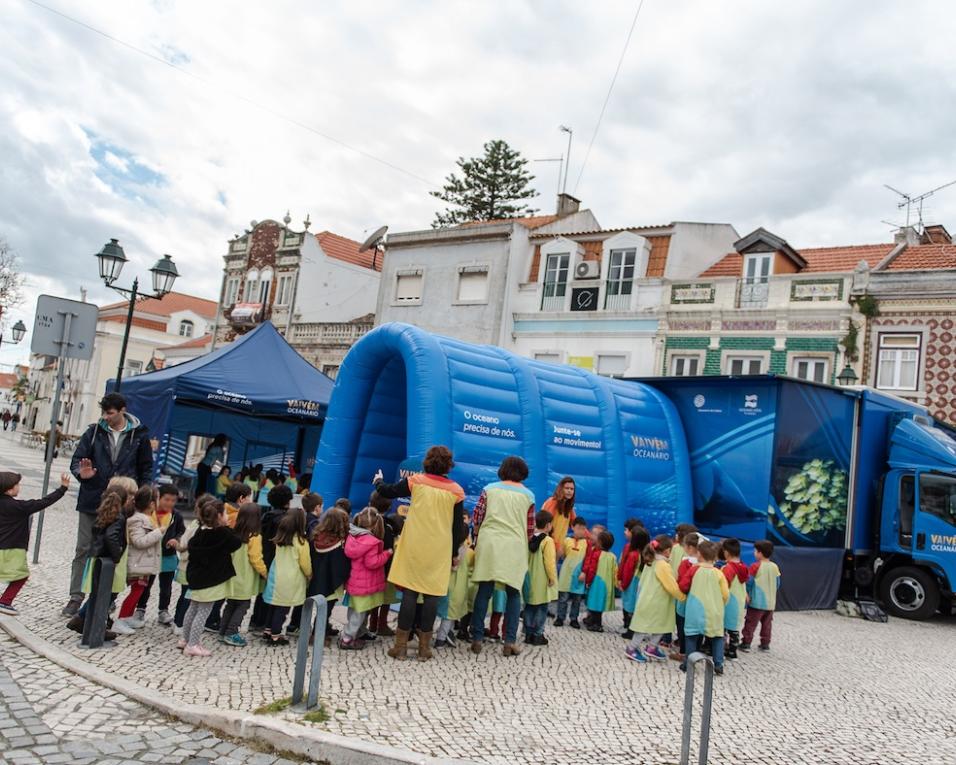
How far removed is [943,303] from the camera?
1969cm

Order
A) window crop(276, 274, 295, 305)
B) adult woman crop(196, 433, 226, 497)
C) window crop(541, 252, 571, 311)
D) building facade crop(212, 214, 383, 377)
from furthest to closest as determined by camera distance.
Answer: window crop(276, 274, 295, 305), building facade crop(212, 214, 383, 377), window crop(541, 252, 571, 311), adult woman crop(196, 433, 226, 497)

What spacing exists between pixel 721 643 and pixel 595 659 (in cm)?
119

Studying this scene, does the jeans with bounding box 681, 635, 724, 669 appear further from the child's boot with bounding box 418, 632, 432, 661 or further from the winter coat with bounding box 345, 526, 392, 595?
the winter coat with bounding box 345, 526, 392, 595

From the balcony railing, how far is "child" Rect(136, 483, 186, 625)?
59.3 feet

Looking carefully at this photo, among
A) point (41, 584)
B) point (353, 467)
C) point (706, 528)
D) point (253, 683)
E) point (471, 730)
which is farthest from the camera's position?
point (706, 528)

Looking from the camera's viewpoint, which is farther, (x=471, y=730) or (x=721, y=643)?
(x=721, y=643)

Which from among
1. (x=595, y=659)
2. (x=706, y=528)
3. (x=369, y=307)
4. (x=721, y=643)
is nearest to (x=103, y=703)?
(x=595, y=659)

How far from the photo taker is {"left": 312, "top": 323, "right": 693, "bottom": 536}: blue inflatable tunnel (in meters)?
10.1

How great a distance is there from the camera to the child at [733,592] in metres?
8.29

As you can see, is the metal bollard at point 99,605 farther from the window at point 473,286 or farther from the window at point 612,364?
the window at point 473,286

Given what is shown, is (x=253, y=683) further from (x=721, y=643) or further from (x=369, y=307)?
(x=369, y=307)

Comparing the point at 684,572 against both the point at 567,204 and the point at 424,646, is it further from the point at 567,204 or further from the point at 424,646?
the point at 567,204

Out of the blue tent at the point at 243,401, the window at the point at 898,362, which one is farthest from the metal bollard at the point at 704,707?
the window at the point at 898,362

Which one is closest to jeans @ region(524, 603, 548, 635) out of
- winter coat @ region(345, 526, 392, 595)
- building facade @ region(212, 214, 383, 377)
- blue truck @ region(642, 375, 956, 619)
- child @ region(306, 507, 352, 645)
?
winter coat @ region(345, 526, 392, 595)
